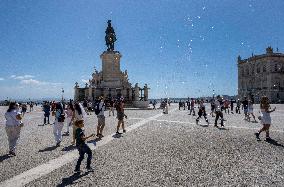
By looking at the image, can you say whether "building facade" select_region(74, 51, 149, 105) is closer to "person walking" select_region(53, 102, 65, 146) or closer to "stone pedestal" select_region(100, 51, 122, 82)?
"stone pedestal" select_region(100, 51, 122, 82)

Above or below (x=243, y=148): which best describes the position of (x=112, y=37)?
above

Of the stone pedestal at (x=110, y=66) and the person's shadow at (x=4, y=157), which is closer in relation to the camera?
the person's shadow at (x=4, y=157)

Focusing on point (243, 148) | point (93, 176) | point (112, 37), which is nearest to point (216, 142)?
point (243, 148)

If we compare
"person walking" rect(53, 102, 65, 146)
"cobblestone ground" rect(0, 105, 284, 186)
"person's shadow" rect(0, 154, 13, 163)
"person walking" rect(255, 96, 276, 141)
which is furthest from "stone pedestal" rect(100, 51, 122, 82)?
"person's shadow" rect(0, 154, 13, 163)

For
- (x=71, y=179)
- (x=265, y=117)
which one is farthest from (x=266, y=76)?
(x=71, y=179)

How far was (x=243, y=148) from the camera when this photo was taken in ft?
30.8

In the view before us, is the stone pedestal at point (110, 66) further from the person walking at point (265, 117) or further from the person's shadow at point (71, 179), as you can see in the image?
the person's shadow at point (71, 179)

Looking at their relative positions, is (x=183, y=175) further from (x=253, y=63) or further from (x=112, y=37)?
(x=253, y=63)

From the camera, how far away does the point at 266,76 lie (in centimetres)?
7731

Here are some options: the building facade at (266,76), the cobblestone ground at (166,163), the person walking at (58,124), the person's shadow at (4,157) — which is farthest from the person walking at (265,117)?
the building facade at (266,76)

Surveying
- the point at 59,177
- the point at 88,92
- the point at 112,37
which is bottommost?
the point at 59,177

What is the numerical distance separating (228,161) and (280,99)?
246 ft

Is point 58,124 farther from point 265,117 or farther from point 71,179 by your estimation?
point 265,117

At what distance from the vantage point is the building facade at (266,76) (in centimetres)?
7594
